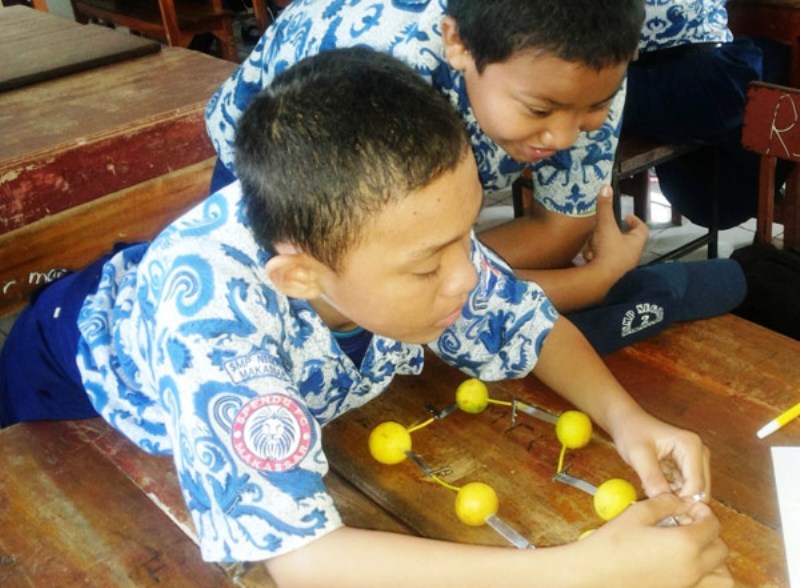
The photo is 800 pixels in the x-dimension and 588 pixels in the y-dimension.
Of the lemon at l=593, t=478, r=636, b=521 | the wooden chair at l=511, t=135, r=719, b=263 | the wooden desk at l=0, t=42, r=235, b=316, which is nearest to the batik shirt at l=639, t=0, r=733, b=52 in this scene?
the wooden chair at l=511, t=135, r=719, b=263

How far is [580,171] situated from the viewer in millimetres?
1617

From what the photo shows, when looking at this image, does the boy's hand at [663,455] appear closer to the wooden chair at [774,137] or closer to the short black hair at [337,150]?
the short black hair at [337,150]

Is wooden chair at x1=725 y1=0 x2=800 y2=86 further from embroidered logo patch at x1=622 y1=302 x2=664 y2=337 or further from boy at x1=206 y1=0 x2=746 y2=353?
embroidered logo patch at x1=622 y1=302 x2=664 y2=337

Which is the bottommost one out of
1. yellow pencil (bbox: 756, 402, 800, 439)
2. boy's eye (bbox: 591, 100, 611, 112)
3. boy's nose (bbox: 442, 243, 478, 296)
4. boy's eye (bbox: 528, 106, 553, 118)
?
yellow pencil (bbox: 756, 402, 800, 439)

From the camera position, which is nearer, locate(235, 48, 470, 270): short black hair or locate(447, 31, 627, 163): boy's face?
locate(235, 48, 470, 270): short black hair

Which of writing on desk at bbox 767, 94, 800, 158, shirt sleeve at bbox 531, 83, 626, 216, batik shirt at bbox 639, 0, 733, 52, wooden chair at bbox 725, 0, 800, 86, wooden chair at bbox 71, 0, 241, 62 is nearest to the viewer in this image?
writing on desk at bbox 767, 94, 800, 158

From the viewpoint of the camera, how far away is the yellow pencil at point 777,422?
40.7 inches

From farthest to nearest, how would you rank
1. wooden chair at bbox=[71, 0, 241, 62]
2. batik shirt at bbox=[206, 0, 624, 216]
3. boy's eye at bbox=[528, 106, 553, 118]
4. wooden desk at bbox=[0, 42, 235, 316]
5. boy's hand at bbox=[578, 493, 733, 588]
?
wooden chair at bbox=[71, 0, 241, 62] → wooden desk at bbox=[0, 42, 235, 316] → batik shirt at bbox=[206, 0, 624, 216] → boy's eye at bbox=[528, 106, 553, 118] → boy's hand at bbox=[578, 493, 733, 588]

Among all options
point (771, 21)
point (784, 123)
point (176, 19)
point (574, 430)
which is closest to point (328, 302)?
point (574, 430)

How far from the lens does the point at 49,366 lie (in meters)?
1.36

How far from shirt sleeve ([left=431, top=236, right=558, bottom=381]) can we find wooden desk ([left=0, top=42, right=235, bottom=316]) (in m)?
1.01

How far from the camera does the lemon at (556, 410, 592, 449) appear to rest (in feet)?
3.50

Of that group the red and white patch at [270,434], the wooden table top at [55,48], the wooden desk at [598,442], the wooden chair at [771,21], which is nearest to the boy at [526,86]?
the wooden desk at [598,442]

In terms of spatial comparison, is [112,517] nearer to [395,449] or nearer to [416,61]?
[395,449]
